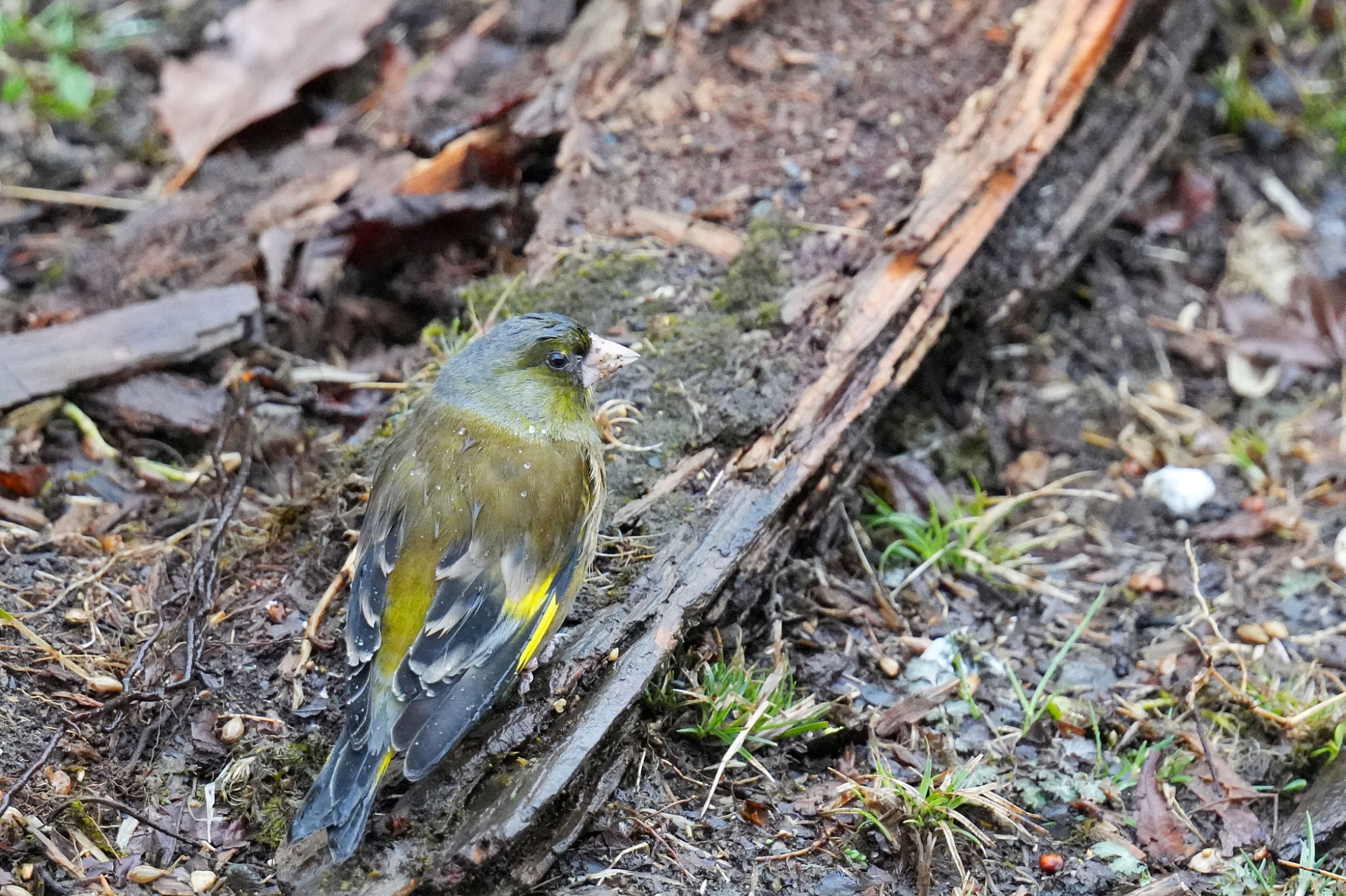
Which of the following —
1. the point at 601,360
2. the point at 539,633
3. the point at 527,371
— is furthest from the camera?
the point at 601,360

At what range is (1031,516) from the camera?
4637mm

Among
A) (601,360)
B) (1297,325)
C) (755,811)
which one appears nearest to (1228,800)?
(755,811)

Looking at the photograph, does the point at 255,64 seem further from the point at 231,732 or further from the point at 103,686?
the point at 231,732

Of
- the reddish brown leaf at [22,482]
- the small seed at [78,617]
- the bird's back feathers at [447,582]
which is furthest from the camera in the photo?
the reddish brown leaf at [22,482]

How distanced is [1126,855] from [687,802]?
3.94ft

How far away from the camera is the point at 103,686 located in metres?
3.38

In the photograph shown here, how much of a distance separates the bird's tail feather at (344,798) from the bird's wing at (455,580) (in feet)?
0.16

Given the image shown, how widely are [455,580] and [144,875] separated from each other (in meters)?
1.02

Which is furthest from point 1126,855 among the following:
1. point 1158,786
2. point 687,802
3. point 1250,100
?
point 1250,100

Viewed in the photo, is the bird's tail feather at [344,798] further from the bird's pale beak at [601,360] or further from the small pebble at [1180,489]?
the small pebble at [1180,489]

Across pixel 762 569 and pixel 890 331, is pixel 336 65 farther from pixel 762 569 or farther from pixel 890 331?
pixel 762 569

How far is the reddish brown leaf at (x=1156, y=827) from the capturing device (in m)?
3.42

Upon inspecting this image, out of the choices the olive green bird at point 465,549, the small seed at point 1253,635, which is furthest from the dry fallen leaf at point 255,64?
the small seed at point 1253,635

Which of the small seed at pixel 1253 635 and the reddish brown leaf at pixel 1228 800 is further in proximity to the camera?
the small seed at pixel 1253 635
